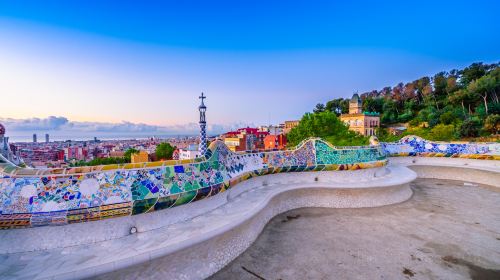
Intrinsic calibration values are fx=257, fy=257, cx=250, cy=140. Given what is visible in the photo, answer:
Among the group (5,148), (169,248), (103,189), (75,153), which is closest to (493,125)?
(169,248)

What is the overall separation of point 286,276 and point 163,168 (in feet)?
8.28

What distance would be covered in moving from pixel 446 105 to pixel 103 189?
49.3m

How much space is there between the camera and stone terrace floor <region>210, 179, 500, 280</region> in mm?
3846

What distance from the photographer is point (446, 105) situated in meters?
40.1

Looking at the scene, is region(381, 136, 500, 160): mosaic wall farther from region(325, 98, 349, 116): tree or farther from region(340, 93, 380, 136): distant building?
region(325, 98, 349, 116): tree

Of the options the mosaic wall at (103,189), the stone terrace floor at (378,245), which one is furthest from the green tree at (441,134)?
the mosaic wall at (103,189)

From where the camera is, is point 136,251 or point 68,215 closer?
point 136,251

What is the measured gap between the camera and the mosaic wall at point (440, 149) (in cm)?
1151

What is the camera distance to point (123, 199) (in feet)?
12.5

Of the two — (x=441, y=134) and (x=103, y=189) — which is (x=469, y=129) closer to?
(x=441, y=134)

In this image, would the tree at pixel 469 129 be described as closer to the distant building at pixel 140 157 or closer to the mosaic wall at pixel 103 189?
the distant building at pixel 140 157

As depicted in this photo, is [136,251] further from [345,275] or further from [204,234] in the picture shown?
[345,275]

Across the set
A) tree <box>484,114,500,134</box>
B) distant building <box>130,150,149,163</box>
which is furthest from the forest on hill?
distant building <box>130,150,149,163</box>

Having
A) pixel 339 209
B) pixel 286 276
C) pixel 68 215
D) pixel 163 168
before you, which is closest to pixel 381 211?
pixel 339 209
